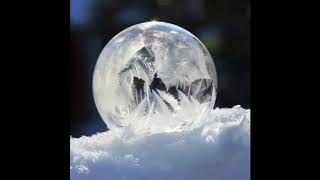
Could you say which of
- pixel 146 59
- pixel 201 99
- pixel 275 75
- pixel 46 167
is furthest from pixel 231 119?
pixel 46 167

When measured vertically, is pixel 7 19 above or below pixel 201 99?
above

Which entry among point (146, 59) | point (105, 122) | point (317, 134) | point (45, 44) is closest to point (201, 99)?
point (146, 59)

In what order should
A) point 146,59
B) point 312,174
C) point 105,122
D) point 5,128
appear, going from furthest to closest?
point 105,122 < point 146,59 < point 312,174 < point 5,128

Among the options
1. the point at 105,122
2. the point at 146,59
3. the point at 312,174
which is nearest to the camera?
the point at 312,174

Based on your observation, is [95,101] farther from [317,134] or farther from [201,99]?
[317,134]

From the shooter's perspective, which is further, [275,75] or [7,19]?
[275,75]

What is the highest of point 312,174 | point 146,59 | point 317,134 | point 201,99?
point 146,59
